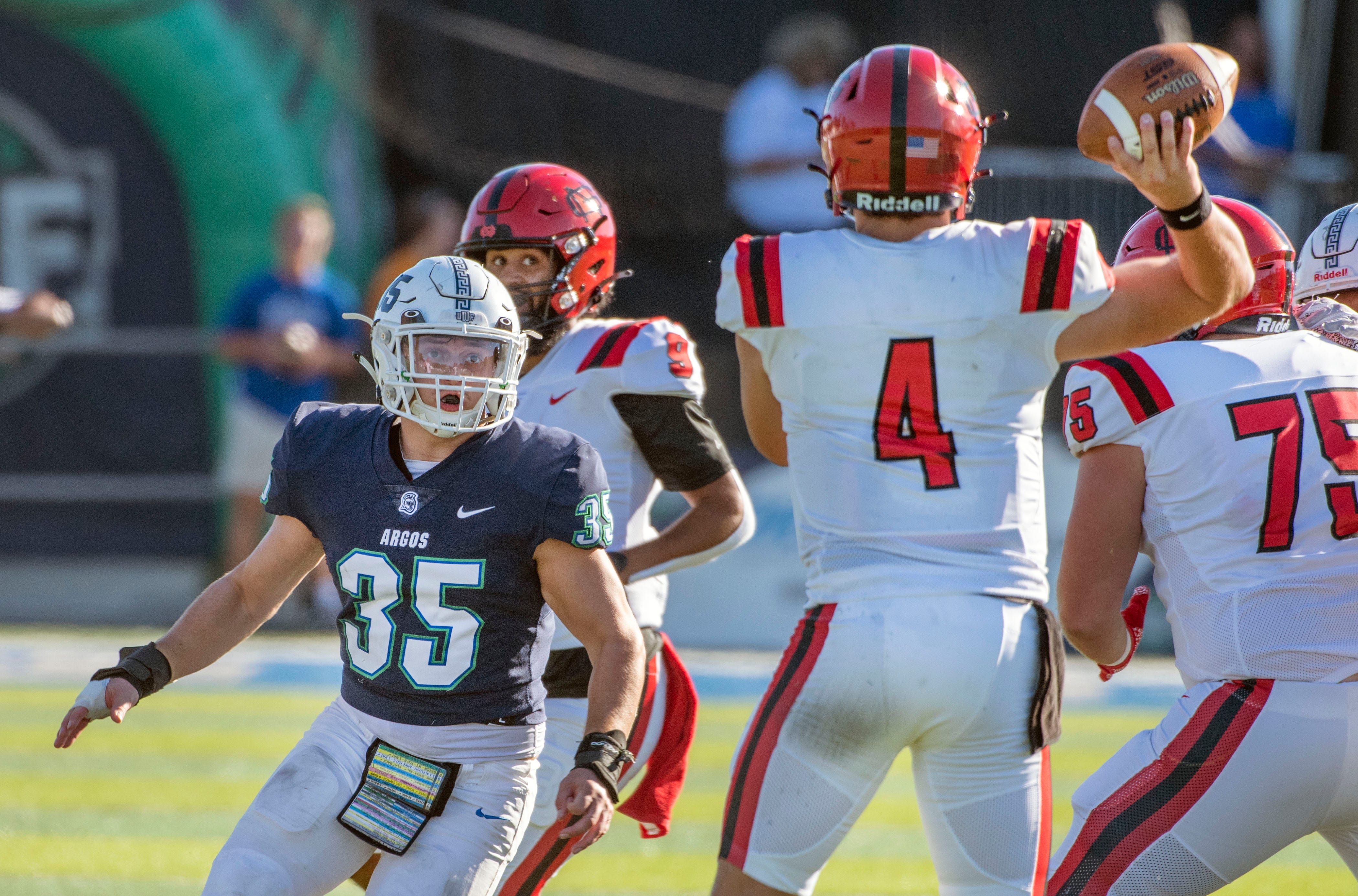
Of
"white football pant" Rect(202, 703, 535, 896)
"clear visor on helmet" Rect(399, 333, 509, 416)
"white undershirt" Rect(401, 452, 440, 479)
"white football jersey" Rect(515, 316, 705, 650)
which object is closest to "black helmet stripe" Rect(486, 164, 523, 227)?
"white football jersey" Rect(515, 316, 705, 650)

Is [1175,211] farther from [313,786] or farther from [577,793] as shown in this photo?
[313,786]

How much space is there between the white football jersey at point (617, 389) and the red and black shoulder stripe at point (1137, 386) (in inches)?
38.8

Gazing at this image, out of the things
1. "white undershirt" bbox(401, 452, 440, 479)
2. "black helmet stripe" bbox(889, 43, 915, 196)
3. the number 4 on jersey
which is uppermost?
"black helmet stripe" bbox(889, 43, 915, 196)

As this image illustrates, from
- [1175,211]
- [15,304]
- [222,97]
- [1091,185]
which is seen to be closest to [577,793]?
[1175,211]

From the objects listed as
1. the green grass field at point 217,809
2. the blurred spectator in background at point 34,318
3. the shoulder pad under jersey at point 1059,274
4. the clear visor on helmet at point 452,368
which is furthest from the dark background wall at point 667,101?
the shoulder pad under jersey at point 1059,274

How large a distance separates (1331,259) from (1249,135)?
6795 mm

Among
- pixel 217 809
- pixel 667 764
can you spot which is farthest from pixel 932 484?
pixel 217 809

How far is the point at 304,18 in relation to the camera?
10773 millimetres

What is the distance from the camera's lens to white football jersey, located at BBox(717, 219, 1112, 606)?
2.64m

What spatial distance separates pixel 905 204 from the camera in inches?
109

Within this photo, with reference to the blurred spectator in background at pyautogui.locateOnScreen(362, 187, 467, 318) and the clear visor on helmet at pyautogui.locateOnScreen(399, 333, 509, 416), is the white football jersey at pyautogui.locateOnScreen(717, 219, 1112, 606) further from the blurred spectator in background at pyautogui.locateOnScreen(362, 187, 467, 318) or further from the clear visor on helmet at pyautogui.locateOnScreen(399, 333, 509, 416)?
the blurred spectator in background at pyautogui.locateOnScreen(362, 187, 467, 318)

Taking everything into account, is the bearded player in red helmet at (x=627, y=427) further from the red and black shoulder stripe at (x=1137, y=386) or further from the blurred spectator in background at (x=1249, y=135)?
the blurred spectator in background at (x=1249, y=135)

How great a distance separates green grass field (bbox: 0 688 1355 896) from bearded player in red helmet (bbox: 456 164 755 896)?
1.44 metres

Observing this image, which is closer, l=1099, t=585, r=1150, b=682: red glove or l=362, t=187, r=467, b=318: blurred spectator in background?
l=1099, t=585, r=1150, b=682: red glove
